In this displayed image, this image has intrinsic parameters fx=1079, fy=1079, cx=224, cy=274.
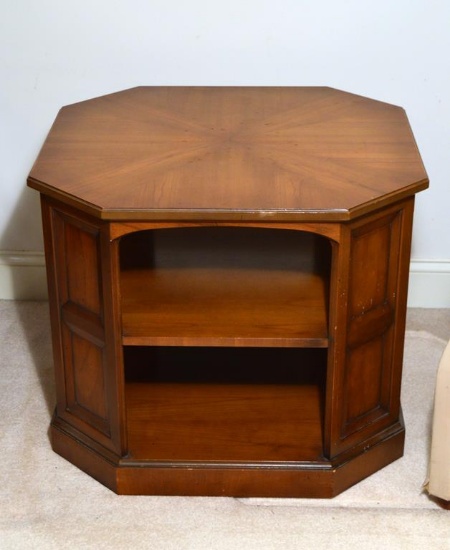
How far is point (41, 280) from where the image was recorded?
271cm

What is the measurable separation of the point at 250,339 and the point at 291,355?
0.45 metres

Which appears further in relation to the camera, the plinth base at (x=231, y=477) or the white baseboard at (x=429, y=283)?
the white baseboard at (x=429, y=283)

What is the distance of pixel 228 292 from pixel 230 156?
0.27 m

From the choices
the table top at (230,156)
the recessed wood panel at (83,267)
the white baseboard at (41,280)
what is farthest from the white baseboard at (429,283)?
the recessed wood panel at (83,267)

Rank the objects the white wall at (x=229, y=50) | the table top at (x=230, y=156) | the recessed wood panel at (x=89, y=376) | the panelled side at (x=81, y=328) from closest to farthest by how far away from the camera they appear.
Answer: the table top at (x=230, y=156), the panelled side at (x=81, y=328), the recessed wood panel at (x=89, y=376), the white wall at (x=229, y=50)

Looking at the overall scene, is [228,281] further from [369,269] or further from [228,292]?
[369,269]

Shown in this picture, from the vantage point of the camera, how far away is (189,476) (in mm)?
2006

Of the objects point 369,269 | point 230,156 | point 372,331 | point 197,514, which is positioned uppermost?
point 230,156

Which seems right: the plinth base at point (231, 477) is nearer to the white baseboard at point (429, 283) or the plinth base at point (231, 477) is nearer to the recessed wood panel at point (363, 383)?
the recessed wood panel at point (363, 383)

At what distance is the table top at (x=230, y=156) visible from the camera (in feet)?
5.76

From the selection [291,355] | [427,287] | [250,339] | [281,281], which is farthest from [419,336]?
[250,339]

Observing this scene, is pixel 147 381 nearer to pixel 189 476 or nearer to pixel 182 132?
pixel 189 476

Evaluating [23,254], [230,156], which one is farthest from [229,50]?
[23,254]

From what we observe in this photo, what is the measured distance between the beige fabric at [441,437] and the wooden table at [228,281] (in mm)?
149
